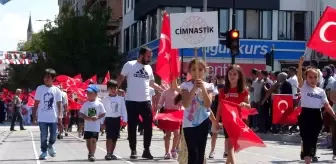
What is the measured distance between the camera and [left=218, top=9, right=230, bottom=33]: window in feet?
181

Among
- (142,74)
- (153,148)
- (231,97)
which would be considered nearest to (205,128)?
(231,97)

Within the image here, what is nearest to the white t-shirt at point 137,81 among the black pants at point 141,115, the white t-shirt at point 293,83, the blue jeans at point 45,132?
the black pants at point 141,115

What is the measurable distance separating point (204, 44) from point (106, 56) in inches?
1875

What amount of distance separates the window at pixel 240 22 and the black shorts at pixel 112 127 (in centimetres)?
3932

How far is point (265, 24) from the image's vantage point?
56.5 m

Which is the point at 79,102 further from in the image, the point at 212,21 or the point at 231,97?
the point at 231,97

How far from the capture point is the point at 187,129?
11.1 meters

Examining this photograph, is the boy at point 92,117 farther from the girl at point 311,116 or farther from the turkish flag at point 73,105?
the turkish flag at point 73,105

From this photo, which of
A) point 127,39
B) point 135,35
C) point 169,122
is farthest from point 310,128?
point 127,39

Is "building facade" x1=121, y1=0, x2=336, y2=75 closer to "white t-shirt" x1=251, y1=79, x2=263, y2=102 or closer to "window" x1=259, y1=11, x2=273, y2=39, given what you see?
"window" x1=259, y1=11, x2=273, y2=39

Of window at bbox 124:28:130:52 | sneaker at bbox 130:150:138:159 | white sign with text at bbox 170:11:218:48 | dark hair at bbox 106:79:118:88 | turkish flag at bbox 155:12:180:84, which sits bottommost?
sneaker at bbox 130:150:138:159

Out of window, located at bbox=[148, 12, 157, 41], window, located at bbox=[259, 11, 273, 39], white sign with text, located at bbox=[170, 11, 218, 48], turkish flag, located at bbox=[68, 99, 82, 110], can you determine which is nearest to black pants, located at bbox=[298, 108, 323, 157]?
white sign with text, located at bbox=[170, 11, 218, 48]

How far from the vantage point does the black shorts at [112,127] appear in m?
16.6

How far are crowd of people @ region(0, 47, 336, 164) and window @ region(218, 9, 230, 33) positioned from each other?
3180cm
